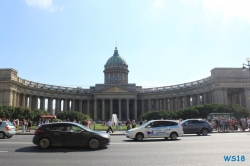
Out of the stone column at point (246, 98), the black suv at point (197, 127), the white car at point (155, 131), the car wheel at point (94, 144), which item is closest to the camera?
the car wheel at point (94, 144)

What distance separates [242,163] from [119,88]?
93.6 m

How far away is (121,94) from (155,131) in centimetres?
8148

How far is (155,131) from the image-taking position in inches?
894

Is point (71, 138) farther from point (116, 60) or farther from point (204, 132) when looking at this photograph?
point (116, 60)

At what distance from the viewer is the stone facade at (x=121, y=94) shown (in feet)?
240

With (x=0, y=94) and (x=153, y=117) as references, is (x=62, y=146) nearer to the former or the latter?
(x=153, y=117)

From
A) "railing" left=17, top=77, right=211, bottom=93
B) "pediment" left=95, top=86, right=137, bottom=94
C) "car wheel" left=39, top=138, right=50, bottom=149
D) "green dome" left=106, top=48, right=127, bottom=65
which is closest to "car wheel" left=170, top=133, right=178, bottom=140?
"car wheel" left=39, top=138, right=50, bottom=149

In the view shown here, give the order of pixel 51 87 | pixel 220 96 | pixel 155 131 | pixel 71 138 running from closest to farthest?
pixel 71 138, pixel 155 131, pixel 220 96, pixel 51 87

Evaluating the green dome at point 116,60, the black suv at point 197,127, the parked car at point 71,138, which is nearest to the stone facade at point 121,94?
the green dome at point 116,60

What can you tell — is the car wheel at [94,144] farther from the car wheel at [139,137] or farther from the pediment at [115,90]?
the pediment at [115,90]

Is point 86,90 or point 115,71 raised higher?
point 115,71

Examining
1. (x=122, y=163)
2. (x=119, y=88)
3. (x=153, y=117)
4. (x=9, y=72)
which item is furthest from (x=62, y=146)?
(x=119, y=88)

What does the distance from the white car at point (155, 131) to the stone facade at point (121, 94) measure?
55203 mm

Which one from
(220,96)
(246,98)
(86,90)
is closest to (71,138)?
(220,96)
